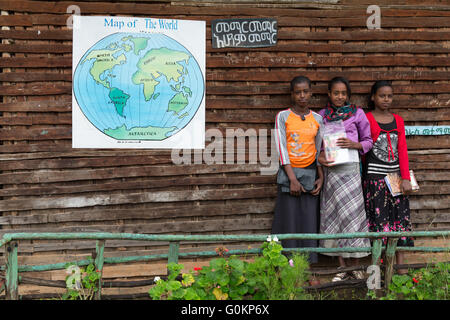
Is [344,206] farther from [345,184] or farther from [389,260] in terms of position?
[389,260]

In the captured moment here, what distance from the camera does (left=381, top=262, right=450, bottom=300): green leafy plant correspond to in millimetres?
3438

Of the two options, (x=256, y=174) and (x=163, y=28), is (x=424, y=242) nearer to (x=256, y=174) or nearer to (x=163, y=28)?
(x=256, y=174)

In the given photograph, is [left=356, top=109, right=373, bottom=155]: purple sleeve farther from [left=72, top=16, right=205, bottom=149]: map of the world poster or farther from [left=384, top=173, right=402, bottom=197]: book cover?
[left=72, top=16, right=205, bottom=149]: map of the world poster

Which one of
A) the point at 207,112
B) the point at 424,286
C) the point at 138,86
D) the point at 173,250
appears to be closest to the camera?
the point at 173,250

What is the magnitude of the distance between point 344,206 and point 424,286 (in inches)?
42.1

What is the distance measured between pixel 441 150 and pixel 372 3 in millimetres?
2081

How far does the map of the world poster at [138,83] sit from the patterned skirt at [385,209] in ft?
6.87

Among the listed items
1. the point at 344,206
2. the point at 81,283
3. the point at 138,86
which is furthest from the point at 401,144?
the point at 81,283

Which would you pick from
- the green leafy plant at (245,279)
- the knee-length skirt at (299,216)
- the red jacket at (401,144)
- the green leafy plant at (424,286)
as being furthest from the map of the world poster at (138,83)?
the green leafy plant at (424,286)

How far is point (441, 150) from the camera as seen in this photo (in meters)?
4.73

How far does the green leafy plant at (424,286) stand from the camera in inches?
135

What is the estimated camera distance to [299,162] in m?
4.20

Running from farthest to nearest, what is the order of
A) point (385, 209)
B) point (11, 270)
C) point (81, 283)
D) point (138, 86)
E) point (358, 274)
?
point (138, 86) < point (385, 209) < point (358, 274) < point (81, 283) < point (11, 270)

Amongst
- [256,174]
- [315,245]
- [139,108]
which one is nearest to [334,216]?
[315,245]
